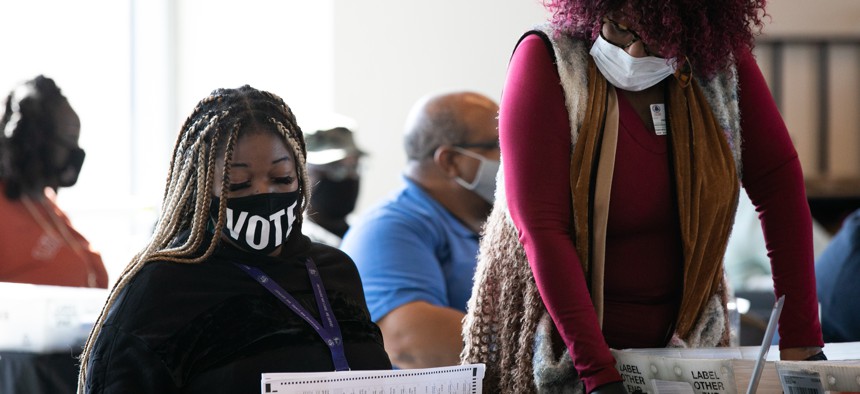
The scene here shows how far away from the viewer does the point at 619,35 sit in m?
1.79

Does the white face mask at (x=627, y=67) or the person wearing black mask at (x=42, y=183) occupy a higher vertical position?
the white face mask at (x=627, y=67)

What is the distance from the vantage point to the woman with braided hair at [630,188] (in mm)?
1735

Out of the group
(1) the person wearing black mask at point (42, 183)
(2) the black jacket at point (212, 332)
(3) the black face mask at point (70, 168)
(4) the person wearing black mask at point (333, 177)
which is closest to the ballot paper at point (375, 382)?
(2) the black jacket at point (212, 332)

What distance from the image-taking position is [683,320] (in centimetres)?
183

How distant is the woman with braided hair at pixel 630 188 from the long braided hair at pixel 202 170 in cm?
40

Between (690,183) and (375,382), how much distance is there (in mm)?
649

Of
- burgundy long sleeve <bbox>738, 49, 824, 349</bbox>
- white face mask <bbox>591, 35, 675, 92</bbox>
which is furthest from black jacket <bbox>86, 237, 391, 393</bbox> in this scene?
burgundy long sleeve <bbox>738, 49, 824, 349</bbox>

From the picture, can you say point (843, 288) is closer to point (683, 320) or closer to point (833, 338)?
point (833, 338)

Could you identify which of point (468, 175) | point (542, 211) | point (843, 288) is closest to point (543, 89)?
point (542, 211)

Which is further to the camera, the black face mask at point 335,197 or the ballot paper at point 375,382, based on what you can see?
the black face mask at point 335,197

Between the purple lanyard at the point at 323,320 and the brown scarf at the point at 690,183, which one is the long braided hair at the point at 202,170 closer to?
the purple lanyard at the point at 323,320

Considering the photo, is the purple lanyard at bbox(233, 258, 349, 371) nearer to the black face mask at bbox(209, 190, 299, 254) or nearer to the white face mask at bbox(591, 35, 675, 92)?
the black face mask at bbox(209, 190, 299, 254)

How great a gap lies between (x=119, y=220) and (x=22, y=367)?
137 inches

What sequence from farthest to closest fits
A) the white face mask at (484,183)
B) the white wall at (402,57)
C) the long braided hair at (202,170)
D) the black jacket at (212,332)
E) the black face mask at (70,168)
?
the white wall at (402,57) < the black face mask at (70,168) < the white face mask at (484,183) < the long braided hair at (202,170) < the black jacket at (212,332)
